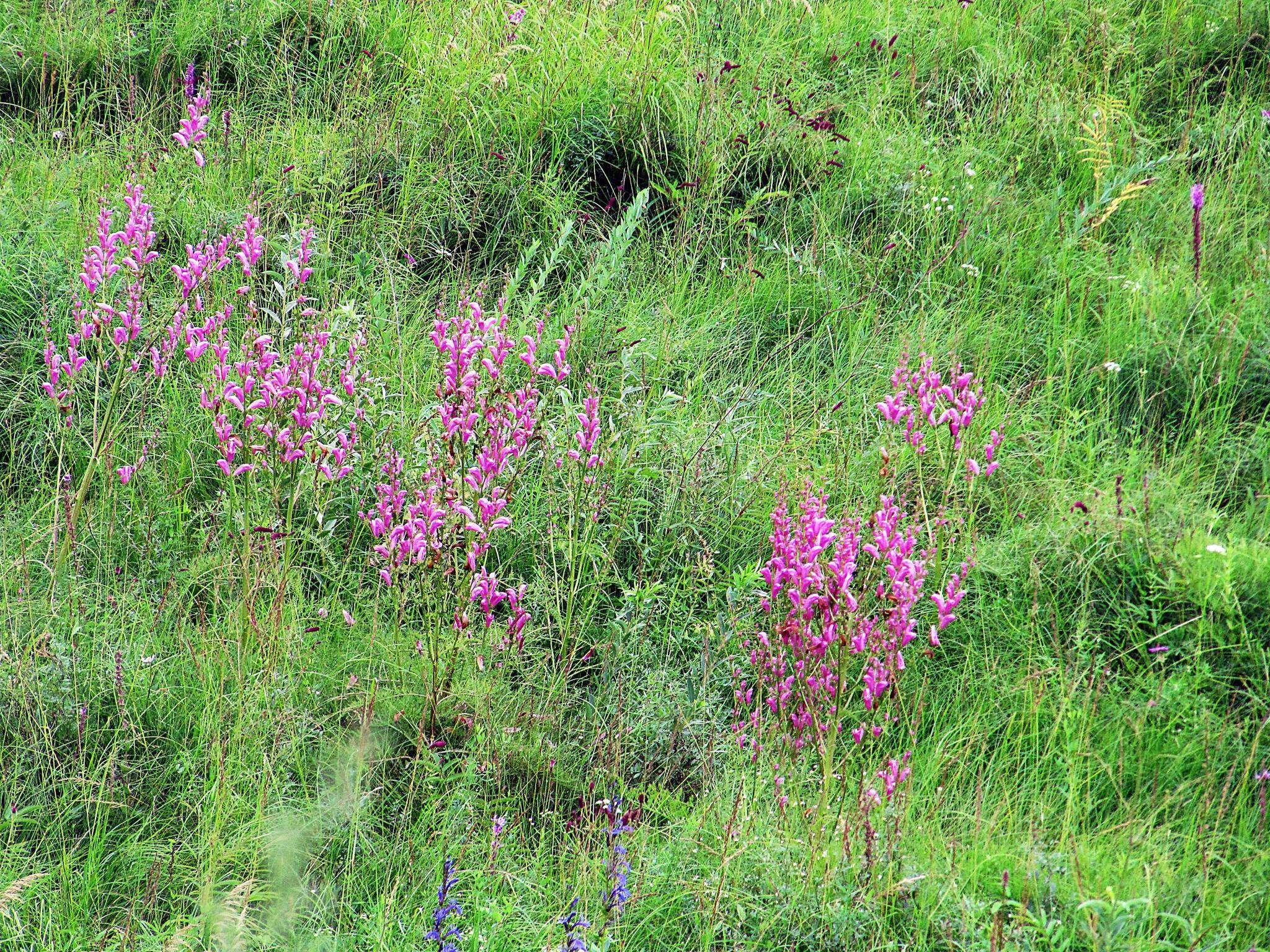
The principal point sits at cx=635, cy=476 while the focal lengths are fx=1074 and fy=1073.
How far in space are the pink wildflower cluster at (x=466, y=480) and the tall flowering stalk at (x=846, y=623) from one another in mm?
651

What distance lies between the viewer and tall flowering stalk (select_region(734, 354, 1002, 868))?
234 cm

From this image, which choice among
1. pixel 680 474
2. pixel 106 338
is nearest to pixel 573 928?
pixel 680 474

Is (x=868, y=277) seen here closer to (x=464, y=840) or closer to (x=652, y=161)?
(x=652, y=161)

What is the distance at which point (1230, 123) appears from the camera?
4.55 meters

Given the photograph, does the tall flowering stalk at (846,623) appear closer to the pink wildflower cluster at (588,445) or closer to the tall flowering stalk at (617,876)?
the tall flowering stalk at (617,876)

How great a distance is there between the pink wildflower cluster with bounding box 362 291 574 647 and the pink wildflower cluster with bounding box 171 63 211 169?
43.8 inches

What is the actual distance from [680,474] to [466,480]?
76 centimetres

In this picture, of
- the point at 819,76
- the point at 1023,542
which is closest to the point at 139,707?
the point at 1023,542

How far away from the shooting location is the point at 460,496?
8.79 ft

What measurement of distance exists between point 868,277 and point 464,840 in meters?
2.61

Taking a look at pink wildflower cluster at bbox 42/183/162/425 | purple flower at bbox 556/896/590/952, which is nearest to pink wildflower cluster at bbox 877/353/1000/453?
purple flower at bbox 556/896/590/952

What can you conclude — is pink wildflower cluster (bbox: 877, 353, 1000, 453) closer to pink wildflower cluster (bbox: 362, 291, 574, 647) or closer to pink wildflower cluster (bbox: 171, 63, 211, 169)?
pink wildflower cluster (bbox: 362, 291, 574, 647)

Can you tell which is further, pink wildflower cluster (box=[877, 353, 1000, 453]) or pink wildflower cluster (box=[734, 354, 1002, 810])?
pink wildflower cluster (box=[877, 353, 1000, 453])

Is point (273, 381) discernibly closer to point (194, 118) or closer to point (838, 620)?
point (194, 118)
